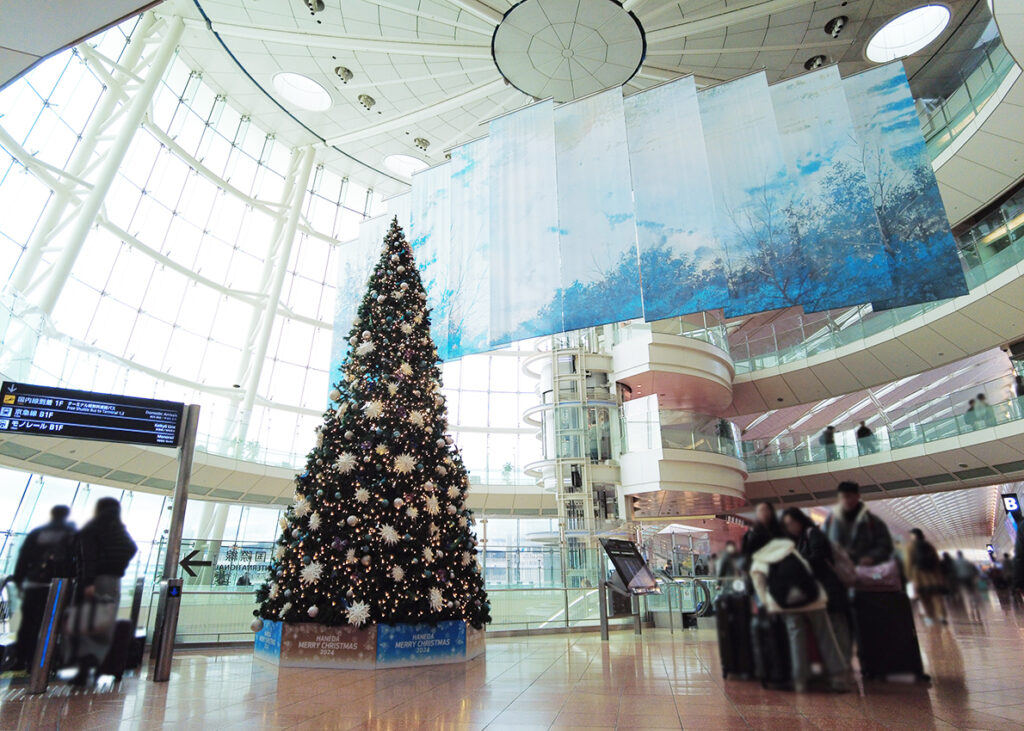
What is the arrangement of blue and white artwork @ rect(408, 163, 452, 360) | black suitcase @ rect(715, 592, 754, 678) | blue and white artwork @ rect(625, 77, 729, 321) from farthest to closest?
blue and white artwork @ rect(408, 163, 452, 360) < blue and white artwork @ rect(625, 77, 729, 321) < black suitcase @ rect(715, 592, 754, 678)

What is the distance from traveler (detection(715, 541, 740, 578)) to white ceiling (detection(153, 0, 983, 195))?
23.6 m

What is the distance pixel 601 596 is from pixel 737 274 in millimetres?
8025

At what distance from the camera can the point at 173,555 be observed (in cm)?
937

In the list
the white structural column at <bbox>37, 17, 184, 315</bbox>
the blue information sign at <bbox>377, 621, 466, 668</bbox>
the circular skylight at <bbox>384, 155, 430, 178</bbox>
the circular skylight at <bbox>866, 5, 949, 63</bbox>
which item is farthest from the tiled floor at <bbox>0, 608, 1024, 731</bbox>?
the circular skylight at <bbox>384, 155, 430, 178</bbox>

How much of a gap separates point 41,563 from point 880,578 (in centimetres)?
174

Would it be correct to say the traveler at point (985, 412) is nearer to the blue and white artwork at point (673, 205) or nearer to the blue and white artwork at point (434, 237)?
the blue and white artwork at point (673, 205)

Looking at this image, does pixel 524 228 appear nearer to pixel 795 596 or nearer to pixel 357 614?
pixel 357 614

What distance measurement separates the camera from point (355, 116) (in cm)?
3033

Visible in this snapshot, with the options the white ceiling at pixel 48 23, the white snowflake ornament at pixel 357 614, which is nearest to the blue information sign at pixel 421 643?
the white snowflake ornament at pixel 357 614

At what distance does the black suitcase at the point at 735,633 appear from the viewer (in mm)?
817

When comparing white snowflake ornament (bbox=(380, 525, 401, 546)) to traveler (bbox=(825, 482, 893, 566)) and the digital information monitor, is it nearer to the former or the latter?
the digital information monitor

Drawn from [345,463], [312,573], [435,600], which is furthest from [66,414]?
[435,600]

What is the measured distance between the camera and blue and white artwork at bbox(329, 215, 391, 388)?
64.7 feet

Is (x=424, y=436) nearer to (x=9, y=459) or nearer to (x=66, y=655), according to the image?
(x=66, y=655)
